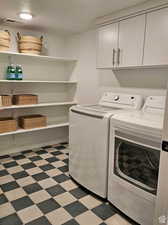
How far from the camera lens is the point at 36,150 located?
3445mm

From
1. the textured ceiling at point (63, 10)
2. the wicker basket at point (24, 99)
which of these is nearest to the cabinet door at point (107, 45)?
the textured ceiling at point (63, 10)

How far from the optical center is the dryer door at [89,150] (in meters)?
1.92

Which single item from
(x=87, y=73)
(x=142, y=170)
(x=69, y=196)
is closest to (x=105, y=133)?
(x=142, y=170)

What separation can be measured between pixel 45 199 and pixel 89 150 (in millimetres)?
733

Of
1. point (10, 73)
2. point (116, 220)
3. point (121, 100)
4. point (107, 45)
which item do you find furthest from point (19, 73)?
point (116, 220)

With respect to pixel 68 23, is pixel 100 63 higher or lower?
lower

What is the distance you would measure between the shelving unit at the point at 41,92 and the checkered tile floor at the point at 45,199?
55cm

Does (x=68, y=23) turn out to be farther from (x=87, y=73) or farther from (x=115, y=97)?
(x=115, y=97)

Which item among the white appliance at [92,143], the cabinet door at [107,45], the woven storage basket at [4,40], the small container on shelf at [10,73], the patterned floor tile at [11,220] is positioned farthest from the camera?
the small container on shelf at [10,73]

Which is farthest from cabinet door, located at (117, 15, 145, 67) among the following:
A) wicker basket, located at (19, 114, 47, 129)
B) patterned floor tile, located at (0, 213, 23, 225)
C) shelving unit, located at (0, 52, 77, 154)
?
patterned floor tile, located at (0, 213, 23, 225)

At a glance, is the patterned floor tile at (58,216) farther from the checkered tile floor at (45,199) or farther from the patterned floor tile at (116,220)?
the patterned floor tile at (116,220)

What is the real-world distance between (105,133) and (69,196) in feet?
2.87

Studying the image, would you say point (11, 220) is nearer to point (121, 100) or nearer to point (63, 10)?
point (121, 100)

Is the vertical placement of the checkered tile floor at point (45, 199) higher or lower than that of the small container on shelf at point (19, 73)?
lower
